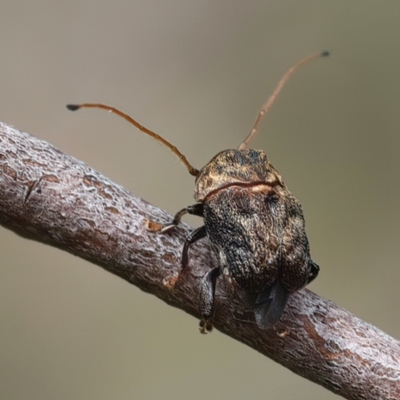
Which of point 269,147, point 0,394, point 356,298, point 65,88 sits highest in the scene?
point 269,147

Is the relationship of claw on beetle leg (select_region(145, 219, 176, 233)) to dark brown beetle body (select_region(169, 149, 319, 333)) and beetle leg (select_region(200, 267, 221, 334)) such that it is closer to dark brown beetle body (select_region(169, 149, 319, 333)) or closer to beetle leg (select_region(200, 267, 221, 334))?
dark brown beetle body (select_region(169, 149, 319, 333))

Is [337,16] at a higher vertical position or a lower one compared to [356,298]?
higher

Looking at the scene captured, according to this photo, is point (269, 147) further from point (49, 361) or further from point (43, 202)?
point (43, 202)

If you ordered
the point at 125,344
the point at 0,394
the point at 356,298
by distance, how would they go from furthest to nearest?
1. the point at 356,298
2. the point at 125,344
3. the point at 0,394

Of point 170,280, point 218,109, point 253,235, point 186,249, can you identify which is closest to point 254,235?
point 253,235

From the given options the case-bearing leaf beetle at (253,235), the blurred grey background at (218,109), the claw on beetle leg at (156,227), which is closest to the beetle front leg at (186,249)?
the case-bearing leaf beetle at (253,235)

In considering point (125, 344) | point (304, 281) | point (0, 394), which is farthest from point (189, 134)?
point (304, 281)

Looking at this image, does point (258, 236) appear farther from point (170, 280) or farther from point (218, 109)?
point (218, 109)
